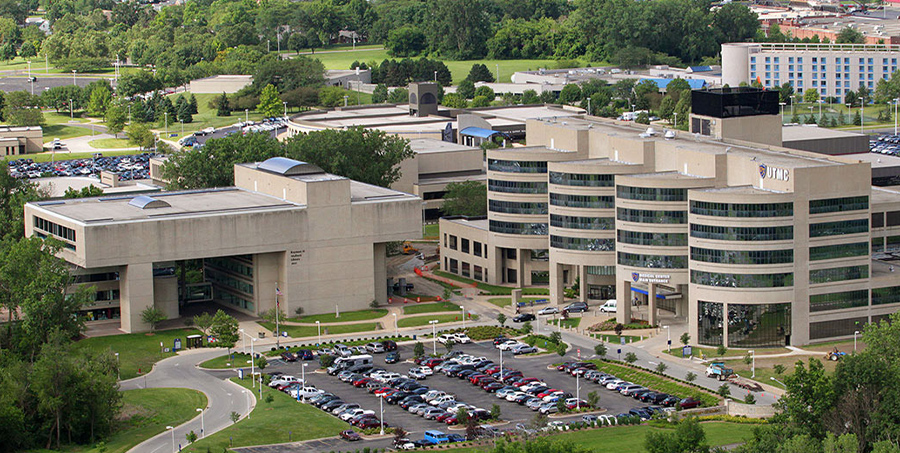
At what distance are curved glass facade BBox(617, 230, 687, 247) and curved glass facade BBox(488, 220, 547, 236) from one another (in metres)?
19.0

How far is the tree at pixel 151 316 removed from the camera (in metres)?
147

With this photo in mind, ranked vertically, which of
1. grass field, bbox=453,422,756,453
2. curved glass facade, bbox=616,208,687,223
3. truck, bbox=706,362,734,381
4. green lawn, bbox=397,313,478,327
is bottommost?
grass field, bbox=453,422,756,453

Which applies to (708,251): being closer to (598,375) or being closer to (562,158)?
(598,375)

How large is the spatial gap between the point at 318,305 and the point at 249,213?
11878 millimetres

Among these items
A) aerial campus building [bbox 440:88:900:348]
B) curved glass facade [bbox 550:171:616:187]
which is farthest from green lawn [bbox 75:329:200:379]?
curved glass facade [bbox 550:171:616:187]

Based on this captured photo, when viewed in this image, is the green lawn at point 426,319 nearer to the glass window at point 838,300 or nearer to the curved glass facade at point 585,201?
the curved glass facade at point 585,201

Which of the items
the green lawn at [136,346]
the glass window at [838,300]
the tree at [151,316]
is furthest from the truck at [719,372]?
the tree at [151,316]

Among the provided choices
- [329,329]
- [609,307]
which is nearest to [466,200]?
[609,307]

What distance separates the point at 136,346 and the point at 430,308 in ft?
101

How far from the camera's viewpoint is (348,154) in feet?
626

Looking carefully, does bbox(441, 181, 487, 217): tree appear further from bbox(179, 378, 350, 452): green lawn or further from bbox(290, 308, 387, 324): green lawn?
bbox(179, 378, 350, 452): green lawn

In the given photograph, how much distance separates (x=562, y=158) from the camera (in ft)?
540

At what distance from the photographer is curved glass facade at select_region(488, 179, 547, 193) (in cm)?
16600

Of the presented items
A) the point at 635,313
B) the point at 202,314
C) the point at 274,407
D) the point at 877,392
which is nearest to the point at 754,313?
the point at 635,313
